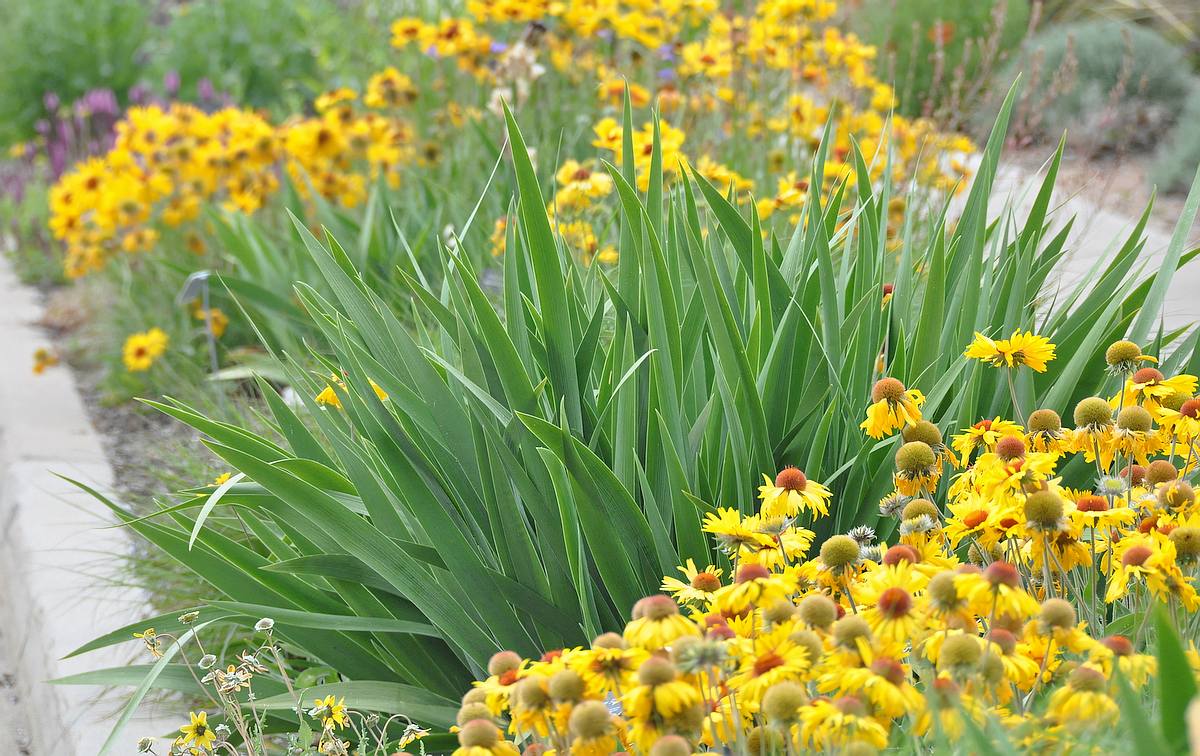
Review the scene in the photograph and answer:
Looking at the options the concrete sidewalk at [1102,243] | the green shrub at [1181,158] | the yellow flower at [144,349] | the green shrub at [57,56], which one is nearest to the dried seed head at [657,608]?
the concrete sidewalk at [1102,243]

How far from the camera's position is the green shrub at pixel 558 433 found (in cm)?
187

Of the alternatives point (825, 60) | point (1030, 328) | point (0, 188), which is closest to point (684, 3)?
point (825, 60)

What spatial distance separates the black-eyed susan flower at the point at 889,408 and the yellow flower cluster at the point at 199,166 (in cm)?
315

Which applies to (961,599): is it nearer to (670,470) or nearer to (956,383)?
(670,470)

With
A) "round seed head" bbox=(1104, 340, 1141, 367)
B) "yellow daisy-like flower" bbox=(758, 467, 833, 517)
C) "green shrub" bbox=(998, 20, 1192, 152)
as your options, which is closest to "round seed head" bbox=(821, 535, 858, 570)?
"yellow daisy-like flower" bbox=(758, 467, 833, 517)

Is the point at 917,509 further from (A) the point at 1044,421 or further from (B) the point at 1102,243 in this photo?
(B) the point at 1102,243

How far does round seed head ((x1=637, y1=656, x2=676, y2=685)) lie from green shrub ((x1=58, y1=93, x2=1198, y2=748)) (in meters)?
0.60

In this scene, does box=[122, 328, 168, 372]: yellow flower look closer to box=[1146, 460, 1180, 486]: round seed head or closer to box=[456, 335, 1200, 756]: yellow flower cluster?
box=[456, 335, 1200, 756]: yellow flower cluster

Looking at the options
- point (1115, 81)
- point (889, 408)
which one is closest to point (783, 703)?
point (889, 408)

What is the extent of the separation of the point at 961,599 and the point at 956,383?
3.33 feet

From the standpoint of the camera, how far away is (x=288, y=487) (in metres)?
1.83

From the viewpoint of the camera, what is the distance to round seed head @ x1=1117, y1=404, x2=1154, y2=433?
1.57m

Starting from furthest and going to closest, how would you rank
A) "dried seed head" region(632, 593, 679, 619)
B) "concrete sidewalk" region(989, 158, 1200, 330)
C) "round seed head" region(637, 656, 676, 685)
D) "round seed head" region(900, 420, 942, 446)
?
"concrete sidewalk" region(989, 158, 1200, 330), "round seed head" region(900, 420, 942, 446), "dried seed head" region(632, 593, 679, 619), "round seed head" region(637, 656, 676, 685)

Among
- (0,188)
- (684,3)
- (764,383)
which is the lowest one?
(0,188)
